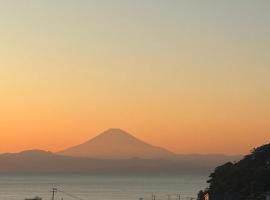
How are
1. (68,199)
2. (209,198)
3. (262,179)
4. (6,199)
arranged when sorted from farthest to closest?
(68,199) → (6,199) → (262,179) → (209,198)

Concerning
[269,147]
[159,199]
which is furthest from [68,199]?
[269,147]

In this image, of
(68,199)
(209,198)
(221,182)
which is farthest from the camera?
(68,199)

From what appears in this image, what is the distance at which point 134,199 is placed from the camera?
126 meters

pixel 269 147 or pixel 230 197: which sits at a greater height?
pixel 269 147

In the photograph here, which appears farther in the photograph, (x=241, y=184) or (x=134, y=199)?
(x=134, y=199)

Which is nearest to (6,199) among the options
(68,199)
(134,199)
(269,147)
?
(68,199)

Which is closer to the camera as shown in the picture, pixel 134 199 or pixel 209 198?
pixel 209 198

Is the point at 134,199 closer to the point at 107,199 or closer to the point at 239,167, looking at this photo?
the point at 107,199

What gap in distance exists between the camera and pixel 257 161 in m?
57.8

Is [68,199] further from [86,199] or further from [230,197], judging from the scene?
[230,197]

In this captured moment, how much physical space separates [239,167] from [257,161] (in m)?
1.58

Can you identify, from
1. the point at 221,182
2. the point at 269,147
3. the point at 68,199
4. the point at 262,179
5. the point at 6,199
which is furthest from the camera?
the point at 68,199

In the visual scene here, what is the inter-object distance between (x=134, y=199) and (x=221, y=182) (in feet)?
231

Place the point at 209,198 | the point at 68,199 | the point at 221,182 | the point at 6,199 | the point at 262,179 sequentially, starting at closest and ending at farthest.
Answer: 1. the point at 209,198
2. the point at 262,179
3. the point at 221,182
4. the point at 6,199
5. the point at 68,199
